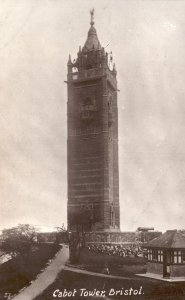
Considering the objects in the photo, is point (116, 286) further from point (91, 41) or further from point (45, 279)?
point (91, 41)

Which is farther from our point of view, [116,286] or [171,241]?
[171,241]

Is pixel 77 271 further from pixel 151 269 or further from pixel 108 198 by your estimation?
pixel 108 198

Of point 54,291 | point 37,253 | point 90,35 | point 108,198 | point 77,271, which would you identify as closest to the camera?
point 54,291

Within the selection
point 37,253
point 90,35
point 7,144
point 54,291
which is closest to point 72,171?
point 37,253

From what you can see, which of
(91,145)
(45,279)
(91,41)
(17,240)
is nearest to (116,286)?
(45,279)

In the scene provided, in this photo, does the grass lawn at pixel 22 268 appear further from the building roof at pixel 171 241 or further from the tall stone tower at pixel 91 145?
the building roof at pixel 171 241

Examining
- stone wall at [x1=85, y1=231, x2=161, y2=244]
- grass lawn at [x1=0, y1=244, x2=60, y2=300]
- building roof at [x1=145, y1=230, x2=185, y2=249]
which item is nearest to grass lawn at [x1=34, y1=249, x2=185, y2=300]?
grass lawn at [x1=0, y1=244, x2=60, y2=300]
